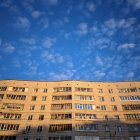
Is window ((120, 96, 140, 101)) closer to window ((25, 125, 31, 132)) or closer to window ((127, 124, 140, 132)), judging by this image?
window ((127, 124, 140, 132))

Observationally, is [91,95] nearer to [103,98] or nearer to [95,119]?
[103,98]

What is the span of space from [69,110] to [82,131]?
6692mm

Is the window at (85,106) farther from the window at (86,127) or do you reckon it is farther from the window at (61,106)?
the window at (86,127)

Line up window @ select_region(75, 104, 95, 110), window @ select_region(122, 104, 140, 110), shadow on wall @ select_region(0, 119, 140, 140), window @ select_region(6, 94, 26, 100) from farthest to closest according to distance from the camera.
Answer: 1. window @ select_region(6, 94, 26, 100)
2. window @ select_region(75, 104, 95, 110)
3. window @ select_region(122, 104, 140, 110)
4. shadow on wall @ select_region(0, 119, 140, 140)

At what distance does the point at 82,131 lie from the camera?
4975 cm

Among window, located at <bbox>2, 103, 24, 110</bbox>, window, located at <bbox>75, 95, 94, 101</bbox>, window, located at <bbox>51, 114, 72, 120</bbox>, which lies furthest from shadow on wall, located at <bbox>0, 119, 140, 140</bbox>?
window, located at <bbox>75, 95, 94, 101</bbox>

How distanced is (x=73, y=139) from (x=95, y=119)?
8.08m

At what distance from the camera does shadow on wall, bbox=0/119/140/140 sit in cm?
4889

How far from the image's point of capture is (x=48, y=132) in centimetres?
4991

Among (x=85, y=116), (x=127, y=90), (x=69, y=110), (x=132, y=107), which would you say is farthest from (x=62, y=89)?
(x=132, y=107)

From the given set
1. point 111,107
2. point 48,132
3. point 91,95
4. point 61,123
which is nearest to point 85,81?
point 91,95

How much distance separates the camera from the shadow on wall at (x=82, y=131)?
1925 inches

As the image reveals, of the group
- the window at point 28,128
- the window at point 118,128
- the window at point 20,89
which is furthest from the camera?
the window at point 20,89

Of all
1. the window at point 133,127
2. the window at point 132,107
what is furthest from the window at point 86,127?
the window at point 132,107
